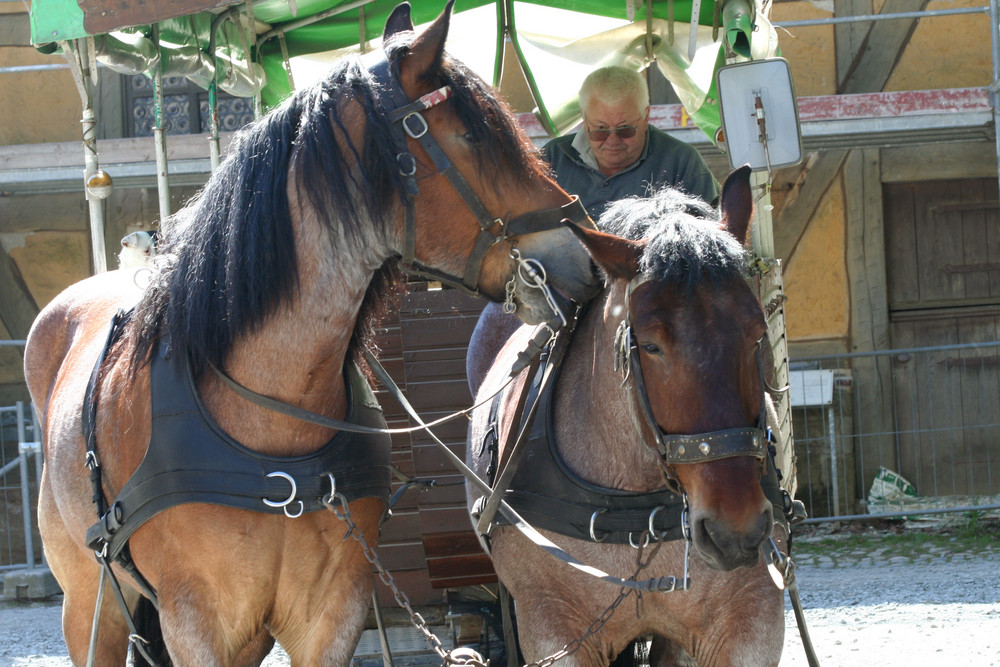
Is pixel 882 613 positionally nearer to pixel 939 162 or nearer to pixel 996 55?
pixel 996 55

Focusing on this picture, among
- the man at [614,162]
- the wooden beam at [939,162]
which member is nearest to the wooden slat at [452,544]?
the man at [614,162]

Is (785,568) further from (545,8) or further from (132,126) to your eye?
(132,126)

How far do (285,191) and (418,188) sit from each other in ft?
1.02

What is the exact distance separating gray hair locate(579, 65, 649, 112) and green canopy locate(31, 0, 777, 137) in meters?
0.21

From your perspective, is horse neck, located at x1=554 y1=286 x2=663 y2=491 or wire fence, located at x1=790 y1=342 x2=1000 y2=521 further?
wire fence, located at x1=790 y1=342 x2=1000 y2=521

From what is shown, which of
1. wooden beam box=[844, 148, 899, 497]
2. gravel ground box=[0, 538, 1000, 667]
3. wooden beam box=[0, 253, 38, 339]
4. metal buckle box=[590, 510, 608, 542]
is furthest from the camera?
wooden beam box=[0, 253, 38, 339]

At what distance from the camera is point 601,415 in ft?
8.09

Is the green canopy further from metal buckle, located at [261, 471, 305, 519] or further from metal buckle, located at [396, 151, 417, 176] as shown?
metal buckle, located at [261, 471, 305, 519]

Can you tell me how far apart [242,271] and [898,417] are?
21.4 feet

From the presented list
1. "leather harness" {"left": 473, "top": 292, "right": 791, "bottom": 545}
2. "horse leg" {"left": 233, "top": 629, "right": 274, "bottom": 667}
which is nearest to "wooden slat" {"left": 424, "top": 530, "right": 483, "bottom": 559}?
"leather harness" {"left": 473, "top": 292, "right": 791, "bottom": 545}

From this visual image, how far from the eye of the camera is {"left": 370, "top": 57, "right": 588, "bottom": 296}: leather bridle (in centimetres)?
232

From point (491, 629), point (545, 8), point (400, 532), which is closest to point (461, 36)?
point (545, 8)

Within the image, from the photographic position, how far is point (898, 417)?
7.78 metres

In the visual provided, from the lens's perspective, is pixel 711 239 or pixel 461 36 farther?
pixel 461 36
